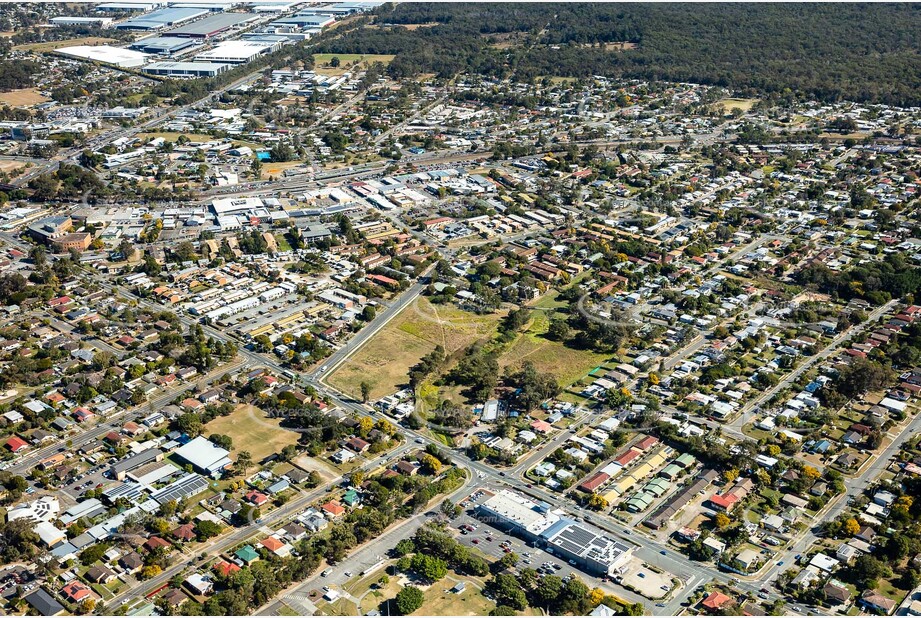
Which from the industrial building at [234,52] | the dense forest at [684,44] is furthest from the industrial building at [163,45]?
the dense forest at [684,44]

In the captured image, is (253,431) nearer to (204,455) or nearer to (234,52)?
(204,455)

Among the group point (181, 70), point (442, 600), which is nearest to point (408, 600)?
point (442, 600)

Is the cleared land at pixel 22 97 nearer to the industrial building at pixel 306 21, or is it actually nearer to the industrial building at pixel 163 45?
the industrial building at pixel 163 45

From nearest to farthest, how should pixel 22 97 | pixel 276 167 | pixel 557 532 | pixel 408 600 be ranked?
pixel 408 600, pixel 557 532, pixel 276 167, pixel 22 97

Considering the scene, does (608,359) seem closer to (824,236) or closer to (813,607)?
(813,607)

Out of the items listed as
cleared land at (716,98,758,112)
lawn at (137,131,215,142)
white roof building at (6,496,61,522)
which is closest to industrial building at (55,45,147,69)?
lawn at (137,131,215,142)

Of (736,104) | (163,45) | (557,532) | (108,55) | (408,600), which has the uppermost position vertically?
(163,45)
